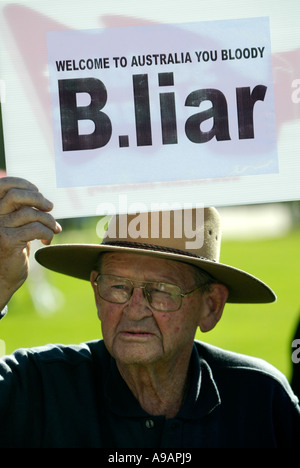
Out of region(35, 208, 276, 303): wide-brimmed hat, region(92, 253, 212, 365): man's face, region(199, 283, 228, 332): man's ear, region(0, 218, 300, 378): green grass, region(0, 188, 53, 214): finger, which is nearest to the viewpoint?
region(0, 188, 53, 214): finger

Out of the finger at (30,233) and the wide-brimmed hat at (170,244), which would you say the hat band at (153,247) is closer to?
the wide-brimmed hat at (170,244)

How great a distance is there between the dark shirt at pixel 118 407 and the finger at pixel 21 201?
2.24 feet

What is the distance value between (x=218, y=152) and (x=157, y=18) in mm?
487

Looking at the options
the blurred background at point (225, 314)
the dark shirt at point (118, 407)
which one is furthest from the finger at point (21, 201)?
the blurred background at point (225, 314)

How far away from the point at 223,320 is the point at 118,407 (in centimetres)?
1372

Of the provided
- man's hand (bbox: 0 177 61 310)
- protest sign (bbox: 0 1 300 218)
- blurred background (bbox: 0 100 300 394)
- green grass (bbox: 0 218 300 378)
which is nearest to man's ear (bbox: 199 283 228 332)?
protest sign (bbox: 0 1 300 218)

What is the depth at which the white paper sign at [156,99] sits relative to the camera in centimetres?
275

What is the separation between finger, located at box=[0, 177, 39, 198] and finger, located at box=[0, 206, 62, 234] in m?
0.07

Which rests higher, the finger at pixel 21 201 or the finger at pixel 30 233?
the finger at pixel 21 201

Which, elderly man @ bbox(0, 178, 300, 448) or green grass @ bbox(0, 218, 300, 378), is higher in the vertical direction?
elderly man @ bbox(0, 178, 300, 448)

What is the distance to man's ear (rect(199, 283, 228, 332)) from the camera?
3352 mm

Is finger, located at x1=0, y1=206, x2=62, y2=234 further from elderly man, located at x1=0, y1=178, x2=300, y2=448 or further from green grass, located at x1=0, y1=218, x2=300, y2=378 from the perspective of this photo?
green grass, located at x1=0, y1=218, x2=300, y2=378

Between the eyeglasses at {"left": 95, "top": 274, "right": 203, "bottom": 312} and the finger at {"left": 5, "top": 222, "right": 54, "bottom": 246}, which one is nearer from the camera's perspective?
the finger at {"left": 5, "top": 222, "right": 54, "bottom": 246}

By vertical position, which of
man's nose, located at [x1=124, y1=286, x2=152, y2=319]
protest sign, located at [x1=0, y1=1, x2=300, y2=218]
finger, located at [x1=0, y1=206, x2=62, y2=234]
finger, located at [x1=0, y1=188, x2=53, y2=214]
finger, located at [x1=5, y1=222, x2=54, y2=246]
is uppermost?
protest sign, located at [x1=0, y1=1, x2=300, y2=218]
